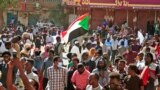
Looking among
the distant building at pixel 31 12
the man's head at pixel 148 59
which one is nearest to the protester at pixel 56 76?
the man's head at pixel 148 59

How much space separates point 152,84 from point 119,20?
84.2ft

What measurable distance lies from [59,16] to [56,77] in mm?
31948

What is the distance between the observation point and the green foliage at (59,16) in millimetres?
42031

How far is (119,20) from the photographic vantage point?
3709cm

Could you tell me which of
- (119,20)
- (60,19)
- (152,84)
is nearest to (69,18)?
(60,19)

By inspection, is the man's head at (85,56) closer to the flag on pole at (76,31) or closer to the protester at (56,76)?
the protester at (56,76)

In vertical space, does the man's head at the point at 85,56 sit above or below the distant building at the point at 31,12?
A: above

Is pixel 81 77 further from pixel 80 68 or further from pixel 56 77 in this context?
pixel 56 77

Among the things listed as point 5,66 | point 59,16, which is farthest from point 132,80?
point 59,16

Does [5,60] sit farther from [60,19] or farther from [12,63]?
[60,19]

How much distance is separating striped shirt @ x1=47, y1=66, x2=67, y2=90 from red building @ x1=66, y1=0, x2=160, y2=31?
23.8 metres

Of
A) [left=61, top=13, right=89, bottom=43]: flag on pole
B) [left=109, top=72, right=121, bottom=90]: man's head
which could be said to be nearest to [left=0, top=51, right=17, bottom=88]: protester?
[left=109, top=72, right=121, bottom=90]: man's head

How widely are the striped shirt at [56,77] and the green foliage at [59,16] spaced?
30.5m

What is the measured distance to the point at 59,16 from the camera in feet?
140
